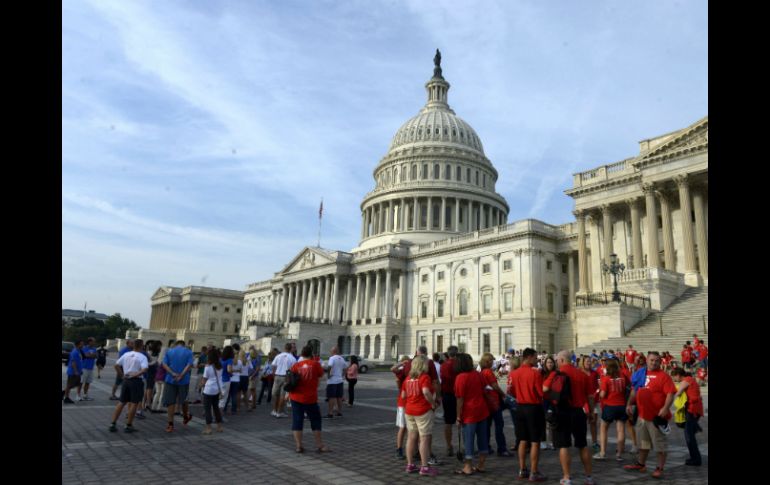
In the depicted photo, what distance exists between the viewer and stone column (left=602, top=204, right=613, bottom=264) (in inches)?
1794

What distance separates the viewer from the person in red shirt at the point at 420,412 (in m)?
9.12

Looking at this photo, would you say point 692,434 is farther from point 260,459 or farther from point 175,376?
point 175,376

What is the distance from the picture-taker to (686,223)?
→ 38969mm

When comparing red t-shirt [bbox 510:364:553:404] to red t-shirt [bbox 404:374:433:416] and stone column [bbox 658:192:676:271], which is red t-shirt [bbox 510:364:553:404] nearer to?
red t-shirt [bbox 404:374:433:416]

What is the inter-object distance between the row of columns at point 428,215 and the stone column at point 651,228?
43.8 metres

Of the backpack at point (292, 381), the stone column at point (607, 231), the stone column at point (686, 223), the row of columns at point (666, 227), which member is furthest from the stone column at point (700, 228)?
the backpack at point (292, 381)

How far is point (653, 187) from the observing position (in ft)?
136

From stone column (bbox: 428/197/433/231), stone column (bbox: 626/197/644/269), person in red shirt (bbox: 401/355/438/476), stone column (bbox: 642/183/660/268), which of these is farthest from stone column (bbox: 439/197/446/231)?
person in red shirt (bbox: 401/355/438/476)

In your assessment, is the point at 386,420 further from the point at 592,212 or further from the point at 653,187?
the point at 592,212

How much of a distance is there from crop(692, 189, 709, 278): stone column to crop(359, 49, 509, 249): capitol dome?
146ft

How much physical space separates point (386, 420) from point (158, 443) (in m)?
7.01
